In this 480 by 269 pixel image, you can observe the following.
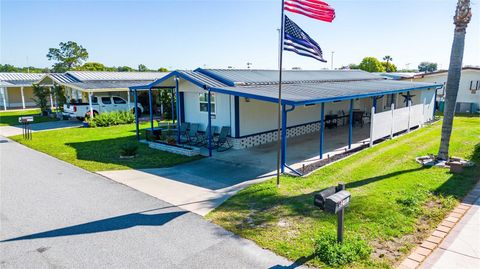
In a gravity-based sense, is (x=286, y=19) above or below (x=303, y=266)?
above

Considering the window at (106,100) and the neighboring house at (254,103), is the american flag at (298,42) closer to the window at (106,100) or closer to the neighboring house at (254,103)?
the neighboring house at (254,103)

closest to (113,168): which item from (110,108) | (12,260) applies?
(12,260)

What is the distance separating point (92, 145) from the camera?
1451 centimetres

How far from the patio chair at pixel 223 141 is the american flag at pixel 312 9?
19.3ft

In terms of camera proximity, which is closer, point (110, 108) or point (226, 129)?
point (226, 129)

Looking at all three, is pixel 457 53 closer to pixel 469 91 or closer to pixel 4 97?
pixel 469 91

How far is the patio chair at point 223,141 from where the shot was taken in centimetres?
1268

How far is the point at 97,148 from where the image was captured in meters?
13.8

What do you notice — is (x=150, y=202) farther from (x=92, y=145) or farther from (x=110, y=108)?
(x=110, y=108)

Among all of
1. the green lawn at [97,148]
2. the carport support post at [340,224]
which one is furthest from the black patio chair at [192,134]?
the carport support post at [340,224]

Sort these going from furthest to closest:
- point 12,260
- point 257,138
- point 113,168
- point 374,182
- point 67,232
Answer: point 257,138 → point 113,168 → point 374,182 → point 67,232 → point 12,260

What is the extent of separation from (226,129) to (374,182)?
6069mm

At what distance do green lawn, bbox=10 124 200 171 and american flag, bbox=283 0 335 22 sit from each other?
6.16 metres

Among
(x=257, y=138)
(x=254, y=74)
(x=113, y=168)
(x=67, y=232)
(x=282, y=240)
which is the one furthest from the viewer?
(x=254, y=74)
